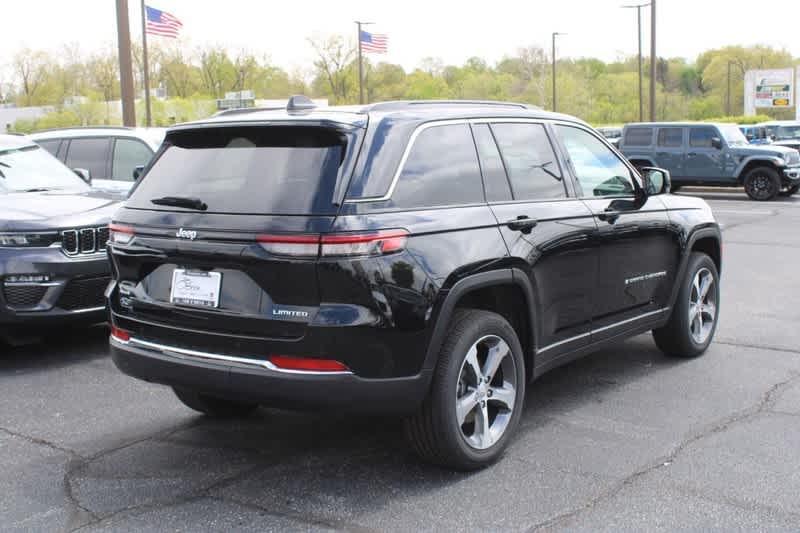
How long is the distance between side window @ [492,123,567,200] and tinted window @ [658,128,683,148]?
63.0 ft

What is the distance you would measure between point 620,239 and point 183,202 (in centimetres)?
261

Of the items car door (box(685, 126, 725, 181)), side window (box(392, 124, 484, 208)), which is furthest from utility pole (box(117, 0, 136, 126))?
car door (box(685, 126, 725, 181))

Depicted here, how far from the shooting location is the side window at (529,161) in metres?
4.75

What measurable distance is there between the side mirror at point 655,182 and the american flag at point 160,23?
22.5m

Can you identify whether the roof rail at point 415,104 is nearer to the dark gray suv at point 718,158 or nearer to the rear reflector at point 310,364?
the rear reflector at point 310,364

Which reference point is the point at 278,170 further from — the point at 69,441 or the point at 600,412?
the point at 600,412

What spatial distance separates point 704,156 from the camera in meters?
22.7

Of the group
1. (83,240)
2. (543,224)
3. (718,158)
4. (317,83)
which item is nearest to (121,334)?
(543,224)

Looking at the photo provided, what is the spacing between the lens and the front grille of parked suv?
661 centimetres

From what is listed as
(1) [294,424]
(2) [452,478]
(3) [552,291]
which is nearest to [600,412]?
(3) [552,291]

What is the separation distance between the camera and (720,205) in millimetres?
21344

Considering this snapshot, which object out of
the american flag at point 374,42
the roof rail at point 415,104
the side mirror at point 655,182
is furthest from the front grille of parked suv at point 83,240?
the american flag at point 374,42

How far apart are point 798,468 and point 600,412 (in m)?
1.20

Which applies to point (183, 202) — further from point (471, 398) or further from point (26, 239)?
point (26, 239)
